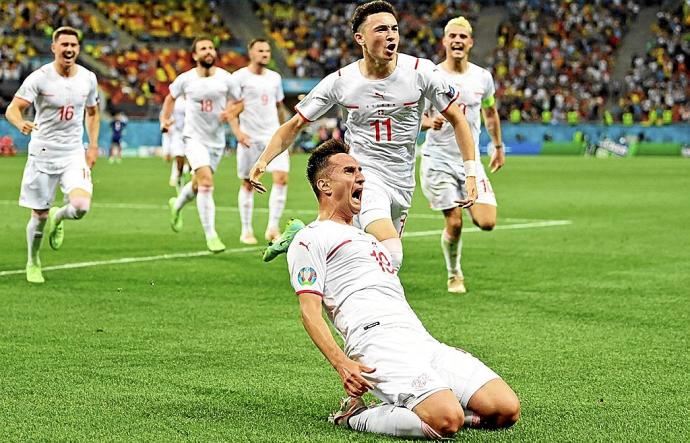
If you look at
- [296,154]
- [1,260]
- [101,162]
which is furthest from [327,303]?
[296,154]

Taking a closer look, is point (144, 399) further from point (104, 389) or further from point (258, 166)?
point (258, 166)

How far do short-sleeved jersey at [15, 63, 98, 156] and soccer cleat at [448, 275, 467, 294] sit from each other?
4191 mm

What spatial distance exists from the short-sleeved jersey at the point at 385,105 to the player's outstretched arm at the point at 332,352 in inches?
114

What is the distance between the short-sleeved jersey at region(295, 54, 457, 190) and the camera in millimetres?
8516

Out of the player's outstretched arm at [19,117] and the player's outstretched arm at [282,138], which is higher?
the player's outstretched arm at [282,138]

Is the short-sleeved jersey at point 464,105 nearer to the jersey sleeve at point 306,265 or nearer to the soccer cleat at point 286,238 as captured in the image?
the soccer cleat at point 286,238

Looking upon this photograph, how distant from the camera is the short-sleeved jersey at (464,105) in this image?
11766 mm

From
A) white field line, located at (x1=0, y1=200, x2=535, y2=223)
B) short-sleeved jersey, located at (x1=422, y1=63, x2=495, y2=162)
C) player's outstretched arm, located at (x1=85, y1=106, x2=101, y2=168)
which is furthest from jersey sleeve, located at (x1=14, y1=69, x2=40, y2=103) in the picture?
white field line, located at (x1=0, y1=200, x2=535, y2=223)

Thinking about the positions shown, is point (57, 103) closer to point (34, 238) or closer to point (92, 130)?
point (92, 130)

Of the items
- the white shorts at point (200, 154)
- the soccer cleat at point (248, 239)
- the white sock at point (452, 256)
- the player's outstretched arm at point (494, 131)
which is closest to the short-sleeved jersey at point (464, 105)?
the player's outstretched arm at point (494, 131)

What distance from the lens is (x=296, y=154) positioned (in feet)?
173

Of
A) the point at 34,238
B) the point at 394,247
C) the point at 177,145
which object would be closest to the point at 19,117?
the point at 34,238

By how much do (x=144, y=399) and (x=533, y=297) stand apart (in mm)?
5372

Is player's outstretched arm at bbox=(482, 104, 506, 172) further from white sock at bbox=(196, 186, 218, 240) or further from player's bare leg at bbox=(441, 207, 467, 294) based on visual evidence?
white sock at bbox=(196, 186, 218, 240)
